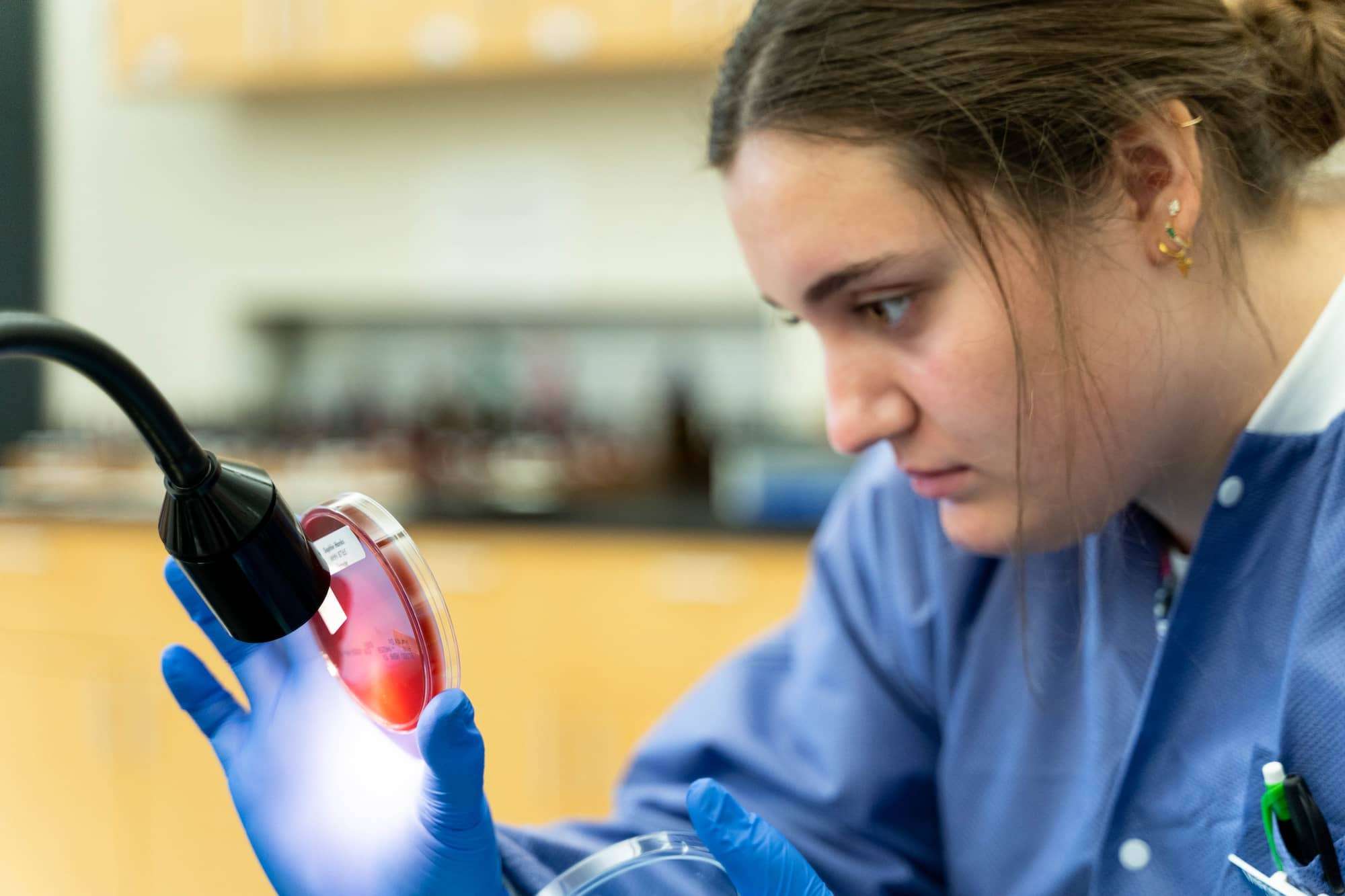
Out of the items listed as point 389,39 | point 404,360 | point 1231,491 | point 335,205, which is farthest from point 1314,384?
point 335,205

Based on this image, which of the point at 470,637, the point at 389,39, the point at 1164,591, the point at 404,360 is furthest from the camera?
the point at 404,360


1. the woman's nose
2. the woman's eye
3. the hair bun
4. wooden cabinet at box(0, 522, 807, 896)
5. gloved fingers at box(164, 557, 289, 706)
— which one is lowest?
wooden cabinet at box(0, 522, 807, 896)

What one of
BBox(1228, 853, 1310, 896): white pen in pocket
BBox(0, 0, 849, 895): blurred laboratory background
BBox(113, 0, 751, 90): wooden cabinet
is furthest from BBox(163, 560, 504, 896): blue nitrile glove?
BBox(113, 0, 751, 90): wooden cabinet

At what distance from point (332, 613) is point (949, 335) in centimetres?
43

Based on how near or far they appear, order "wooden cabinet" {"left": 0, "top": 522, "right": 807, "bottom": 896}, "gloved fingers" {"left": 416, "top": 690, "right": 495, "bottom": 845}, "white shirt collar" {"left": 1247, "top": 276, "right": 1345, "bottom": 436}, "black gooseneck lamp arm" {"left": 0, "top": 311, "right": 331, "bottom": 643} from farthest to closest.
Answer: "wooden cabinet" {"left": 0, "top": 522, "right": 807, "bottom": 896}, "white shirt collar" {"left": 1247, "top": 276, "right": 1345, "bottom": 436}, "gloved fingers" {"left": 416, "top": 690, "right": 495, "bottom": 845}, "black gooseneck lamp arm" {"left": 0, "top": 311, "right": 331, "bottom": 643}

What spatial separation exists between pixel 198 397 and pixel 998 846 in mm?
2881

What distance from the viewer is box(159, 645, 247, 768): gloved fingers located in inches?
31.1

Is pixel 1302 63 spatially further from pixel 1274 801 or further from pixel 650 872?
pixel 650 872

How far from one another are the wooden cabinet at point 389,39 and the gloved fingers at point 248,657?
6.61 ft

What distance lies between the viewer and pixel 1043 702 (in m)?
1.01

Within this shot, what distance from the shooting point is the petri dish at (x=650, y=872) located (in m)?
0.69

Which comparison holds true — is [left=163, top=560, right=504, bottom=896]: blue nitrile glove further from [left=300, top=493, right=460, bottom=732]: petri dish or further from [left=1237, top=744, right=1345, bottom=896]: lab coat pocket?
[left=1237, top=744, right=1345, bottom=896]: lab coat pocket

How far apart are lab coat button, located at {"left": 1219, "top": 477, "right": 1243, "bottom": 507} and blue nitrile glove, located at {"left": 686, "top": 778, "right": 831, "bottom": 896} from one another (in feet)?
1.35

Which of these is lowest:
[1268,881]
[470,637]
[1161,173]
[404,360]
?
[470,637]
